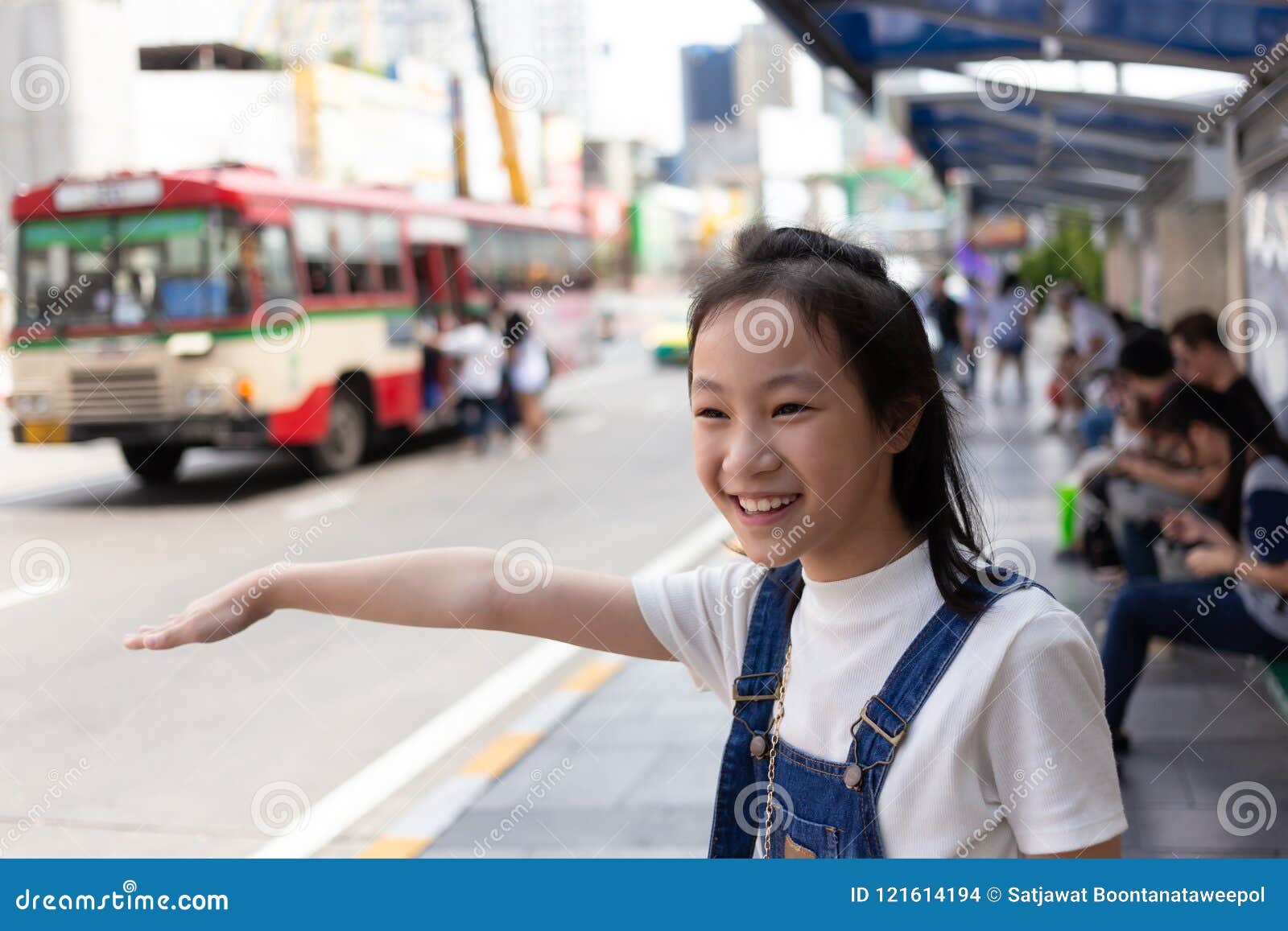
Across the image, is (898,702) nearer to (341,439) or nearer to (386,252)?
(341,439)

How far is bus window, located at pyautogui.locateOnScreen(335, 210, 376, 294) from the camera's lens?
41.8 ft

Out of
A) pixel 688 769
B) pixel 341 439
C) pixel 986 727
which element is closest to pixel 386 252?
pixel 341 439

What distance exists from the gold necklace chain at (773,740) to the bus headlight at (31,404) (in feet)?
37.3

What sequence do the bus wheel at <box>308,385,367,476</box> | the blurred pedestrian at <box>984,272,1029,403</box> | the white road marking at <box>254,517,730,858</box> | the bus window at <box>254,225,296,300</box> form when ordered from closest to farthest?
the white road marking at <box>254,517,730,858</box>, the bus window at <box>254,225,296,300</box>, the bus wheel at <box>308,385,367,476</box>, the blurred pedestrian at <box>984,272,1029,403</box>

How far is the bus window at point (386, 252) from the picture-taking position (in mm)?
13375

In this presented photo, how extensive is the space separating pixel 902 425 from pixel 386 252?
41.6 ft

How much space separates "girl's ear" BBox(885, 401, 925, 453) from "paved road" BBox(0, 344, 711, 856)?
9.94 feet

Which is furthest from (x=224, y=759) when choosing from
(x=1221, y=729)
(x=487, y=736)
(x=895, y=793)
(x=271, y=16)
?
(x=271, y=16)

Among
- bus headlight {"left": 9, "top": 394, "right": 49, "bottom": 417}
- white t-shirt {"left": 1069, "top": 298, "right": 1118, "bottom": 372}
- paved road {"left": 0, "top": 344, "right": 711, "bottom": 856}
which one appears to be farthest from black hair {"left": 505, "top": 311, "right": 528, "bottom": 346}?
white t-shirt {"left": 1069, "top": 298, "right": 1118, "bottom": 372}

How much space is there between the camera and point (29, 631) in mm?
6754

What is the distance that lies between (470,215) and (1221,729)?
12.6 m

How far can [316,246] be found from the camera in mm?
12281

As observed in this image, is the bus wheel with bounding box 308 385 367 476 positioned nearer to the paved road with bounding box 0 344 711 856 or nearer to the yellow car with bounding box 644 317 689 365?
the paved road with bounding box 0 344 711 856

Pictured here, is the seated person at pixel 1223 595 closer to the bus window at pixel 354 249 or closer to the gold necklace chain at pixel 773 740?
the gold necklace chain at pixel 773 740
